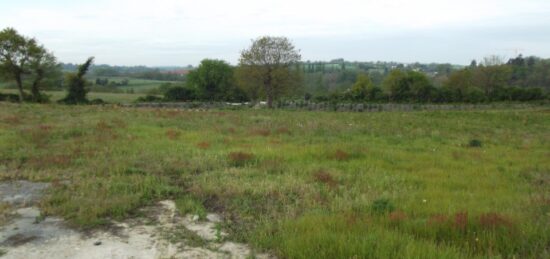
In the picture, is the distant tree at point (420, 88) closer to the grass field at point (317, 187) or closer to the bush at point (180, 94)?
the bush at point (180, 94)

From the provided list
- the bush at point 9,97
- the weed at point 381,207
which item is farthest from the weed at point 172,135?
the bush at point 9,97

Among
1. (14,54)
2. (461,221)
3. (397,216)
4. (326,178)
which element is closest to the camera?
(461,221)

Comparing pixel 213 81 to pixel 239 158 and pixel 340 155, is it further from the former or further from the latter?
pixel 239 158

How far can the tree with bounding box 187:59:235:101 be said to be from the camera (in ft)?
205

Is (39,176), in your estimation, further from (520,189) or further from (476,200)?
(520,189)

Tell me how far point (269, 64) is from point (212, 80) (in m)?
20.6

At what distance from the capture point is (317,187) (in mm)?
7574

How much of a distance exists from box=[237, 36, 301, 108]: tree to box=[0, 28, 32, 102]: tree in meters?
21.5

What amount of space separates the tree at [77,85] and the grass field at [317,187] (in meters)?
33.5

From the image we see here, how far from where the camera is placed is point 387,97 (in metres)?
57.2

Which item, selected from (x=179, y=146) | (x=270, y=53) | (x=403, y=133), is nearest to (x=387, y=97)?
(x=270, y=53)

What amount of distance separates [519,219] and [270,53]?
3980cm

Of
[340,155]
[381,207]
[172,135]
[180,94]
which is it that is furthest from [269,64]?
[381,207]

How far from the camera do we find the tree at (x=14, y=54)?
42469 mm
